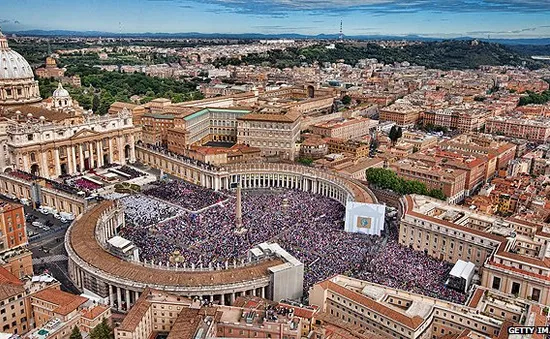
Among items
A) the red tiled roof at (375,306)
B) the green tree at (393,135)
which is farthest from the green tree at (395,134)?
the red tiled roof at (375,306)

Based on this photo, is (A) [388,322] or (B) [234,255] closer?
(A) [388,322]

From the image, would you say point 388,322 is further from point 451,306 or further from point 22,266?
point 22,266

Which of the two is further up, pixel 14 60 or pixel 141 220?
pixel 14 60

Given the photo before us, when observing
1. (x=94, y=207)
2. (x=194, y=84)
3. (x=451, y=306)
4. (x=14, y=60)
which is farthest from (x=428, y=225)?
(x=194, y=84)

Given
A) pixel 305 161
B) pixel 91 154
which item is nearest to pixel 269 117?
pixel 305 161

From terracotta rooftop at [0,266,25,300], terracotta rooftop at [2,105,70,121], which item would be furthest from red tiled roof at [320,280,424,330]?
terracotta rooftop at [2,105,70,121]

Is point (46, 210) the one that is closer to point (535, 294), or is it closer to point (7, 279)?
point (7, 279)

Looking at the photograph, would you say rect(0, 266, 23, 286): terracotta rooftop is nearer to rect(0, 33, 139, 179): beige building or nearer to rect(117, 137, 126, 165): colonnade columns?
rect(0, 33, 139, 179): beige building
